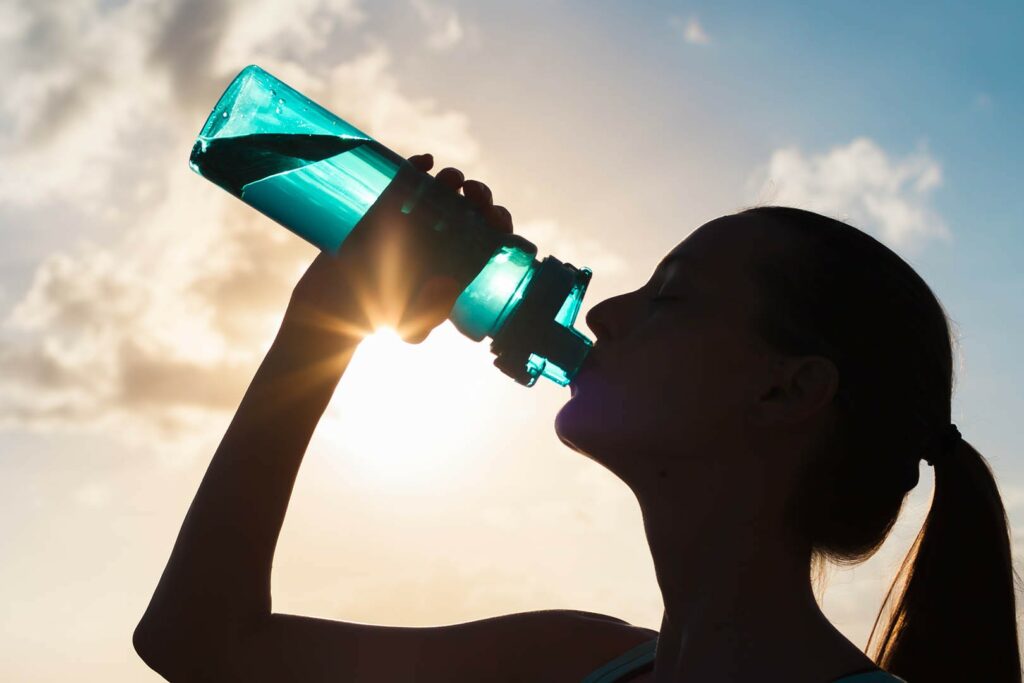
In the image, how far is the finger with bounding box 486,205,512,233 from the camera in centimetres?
212

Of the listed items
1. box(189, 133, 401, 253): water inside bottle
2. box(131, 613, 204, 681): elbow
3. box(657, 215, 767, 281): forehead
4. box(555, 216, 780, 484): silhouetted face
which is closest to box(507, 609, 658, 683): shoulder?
box(555, 216, 780, 484): silhouetted face

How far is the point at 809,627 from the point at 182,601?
1.28 m

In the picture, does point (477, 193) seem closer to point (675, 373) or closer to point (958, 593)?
point (675, 373)

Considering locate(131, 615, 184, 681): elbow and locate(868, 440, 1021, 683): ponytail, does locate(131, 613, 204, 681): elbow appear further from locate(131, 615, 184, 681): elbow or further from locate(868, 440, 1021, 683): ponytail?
locate(868, 440, 1021, 683): ponytail

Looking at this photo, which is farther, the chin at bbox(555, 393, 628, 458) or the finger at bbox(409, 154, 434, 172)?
the finger at bbox(409, 154, 434, 172)

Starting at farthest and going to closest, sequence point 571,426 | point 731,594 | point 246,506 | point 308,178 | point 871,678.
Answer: point 308,178, point 246,506, point 571,426, point 731,594, point 871,678

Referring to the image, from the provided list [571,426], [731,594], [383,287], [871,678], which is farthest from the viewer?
[383,287]

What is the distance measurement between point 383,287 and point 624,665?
3.26 ft

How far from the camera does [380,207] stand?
2207 millimetres

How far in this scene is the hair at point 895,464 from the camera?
6.24 feet

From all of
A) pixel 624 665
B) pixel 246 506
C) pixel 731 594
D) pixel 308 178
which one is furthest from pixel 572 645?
pixel 308 178

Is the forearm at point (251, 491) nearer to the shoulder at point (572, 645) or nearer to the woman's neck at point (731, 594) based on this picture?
the shoulder at point (572, 645)

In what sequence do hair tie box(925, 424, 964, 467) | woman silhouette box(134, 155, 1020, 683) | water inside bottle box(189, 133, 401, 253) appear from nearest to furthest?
woman silhouette box(134, 155, 1020, 683) → hair tie box(925, 424, 964, 467) → water inside bottle box(189, 133, 401, 253)

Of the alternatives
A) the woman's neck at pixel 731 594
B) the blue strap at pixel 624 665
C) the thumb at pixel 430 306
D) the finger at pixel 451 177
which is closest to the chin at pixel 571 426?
the woman's neck at pixel 731 594
